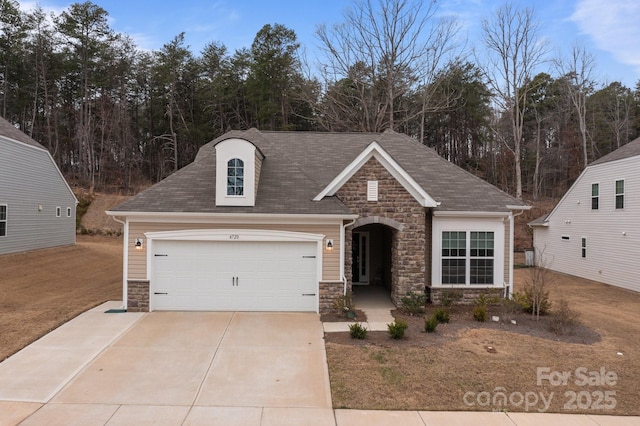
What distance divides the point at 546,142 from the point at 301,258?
36083mm

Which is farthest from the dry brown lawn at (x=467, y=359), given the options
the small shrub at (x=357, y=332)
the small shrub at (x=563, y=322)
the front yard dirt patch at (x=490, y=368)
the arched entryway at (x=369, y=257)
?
the arched entryway at (x=369, y=257)

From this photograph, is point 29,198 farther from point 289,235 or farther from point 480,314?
point 480,314

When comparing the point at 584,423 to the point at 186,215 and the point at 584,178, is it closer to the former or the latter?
the point at 186,215

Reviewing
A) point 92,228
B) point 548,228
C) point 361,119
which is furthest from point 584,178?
point 92,228

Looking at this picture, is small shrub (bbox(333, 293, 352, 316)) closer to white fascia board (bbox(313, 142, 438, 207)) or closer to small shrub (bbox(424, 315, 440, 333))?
small shrub (bbox(424, 315, 440, 333))

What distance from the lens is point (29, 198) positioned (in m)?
20.2

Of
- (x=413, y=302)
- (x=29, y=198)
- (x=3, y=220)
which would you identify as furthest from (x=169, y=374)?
(x=29, y=198)

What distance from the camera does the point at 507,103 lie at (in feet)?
98.1

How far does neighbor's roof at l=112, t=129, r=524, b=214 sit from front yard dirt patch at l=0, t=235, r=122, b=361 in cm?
344

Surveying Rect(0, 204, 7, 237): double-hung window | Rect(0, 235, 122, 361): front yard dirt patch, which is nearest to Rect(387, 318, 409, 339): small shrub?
Rect(0, 235, 122, 361): front yard dirt patch

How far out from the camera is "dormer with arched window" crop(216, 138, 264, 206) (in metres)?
10.9

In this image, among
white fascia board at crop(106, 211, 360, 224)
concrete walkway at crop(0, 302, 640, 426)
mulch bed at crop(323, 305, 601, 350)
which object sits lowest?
concrete walkway at crop(0, 302, 640, 426)

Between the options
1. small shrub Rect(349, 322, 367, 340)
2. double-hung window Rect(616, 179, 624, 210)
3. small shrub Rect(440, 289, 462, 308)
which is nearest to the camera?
small shrub Rect(349, 322, 367, 340)

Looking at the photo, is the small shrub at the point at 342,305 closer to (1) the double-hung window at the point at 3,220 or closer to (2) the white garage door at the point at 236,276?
(2) the white garage door at the point at 236,276
